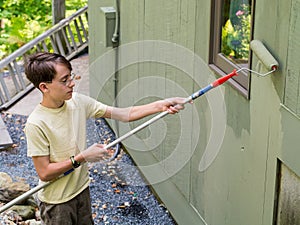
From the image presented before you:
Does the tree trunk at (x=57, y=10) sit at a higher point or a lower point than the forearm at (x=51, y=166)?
lower

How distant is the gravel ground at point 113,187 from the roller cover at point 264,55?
8.45 ft

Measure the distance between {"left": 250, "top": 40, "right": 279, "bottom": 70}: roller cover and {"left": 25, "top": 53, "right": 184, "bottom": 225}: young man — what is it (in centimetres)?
54

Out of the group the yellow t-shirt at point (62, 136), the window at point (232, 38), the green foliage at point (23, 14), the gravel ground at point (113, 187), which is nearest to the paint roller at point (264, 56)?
the window at point (232, 38)

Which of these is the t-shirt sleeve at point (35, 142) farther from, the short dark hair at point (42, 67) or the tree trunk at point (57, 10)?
the tree trunk at point (57, 10)

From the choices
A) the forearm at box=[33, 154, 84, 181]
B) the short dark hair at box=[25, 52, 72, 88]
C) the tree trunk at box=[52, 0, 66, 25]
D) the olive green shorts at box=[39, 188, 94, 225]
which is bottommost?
the tree trunk at box=[52, 0, 66, 25]

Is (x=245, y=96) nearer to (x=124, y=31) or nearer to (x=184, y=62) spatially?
(x=184, y=62)

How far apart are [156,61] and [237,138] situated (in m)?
1.97

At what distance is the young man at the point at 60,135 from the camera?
11.8ft

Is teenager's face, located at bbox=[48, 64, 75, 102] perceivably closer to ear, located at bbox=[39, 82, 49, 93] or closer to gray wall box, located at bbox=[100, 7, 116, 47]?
ear, located at bbox=[39, 82, 49, 93]

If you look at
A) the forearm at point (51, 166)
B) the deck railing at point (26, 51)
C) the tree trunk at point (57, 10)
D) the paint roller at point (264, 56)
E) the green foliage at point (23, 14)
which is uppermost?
the paint roller at point (264, 56)

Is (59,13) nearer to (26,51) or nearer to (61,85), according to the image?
(26,51)

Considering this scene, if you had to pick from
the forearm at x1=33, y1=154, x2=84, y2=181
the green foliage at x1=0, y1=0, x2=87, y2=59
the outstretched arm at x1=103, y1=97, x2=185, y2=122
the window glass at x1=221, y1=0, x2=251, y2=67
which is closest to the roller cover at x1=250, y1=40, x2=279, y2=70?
the window glass at x1=221, y1=0, x2=251, y2=67

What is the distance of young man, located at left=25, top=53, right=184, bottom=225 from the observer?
11.8 ft

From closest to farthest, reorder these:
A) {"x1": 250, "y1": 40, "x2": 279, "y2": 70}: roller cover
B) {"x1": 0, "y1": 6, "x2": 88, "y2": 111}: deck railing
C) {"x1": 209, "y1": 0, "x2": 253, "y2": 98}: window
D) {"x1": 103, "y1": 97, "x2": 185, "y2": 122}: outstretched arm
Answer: {"x1": 250, "y1": 40, "x2": 279, "y2": 70}: roller cover < {"x1": 103, "y1": 97, "x2": 185, "y2": 122}: outstretched arm < {"x1": 209, "y1": 0, "x2": 253, "y2": 98}: window < {"x1": 0, "y1": 6, "x2": 88, "y2": 111}: deck railing
